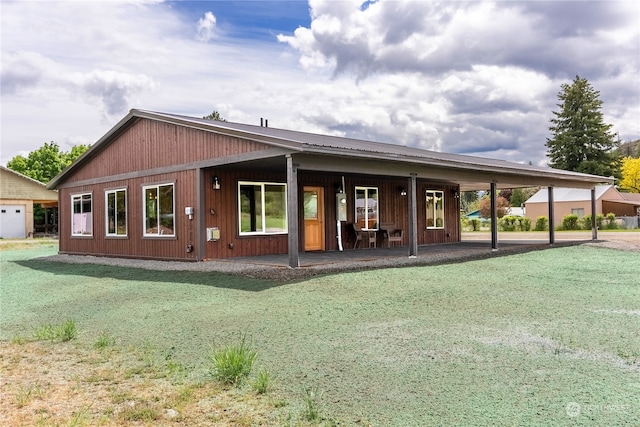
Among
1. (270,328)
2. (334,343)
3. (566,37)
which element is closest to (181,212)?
(270,328)

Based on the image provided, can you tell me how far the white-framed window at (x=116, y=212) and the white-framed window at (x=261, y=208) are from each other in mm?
3624

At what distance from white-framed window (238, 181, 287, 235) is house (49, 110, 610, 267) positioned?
0.03 meters

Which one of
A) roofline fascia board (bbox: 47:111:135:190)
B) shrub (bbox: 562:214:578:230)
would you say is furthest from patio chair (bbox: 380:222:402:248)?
shrub (bbox: 562:214:578:230)

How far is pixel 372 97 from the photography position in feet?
52.1

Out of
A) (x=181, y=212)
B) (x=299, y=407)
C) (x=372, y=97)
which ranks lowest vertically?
(x=299, y=407)

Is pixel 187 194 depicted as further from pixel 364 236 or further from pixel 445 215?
pixel 445 215

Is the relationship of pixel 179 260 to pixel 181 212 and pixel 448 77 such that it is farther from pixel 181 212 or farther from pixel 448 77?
pixel 448 77

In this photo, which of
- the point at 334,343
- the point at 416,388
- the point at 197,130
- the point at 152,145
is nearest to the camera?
the point at 416,388

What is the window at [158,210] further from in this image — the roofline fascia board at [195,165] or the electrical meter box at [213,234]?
the electrical meter box at [213,234]

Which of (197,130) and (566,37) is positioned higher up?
(566,37)

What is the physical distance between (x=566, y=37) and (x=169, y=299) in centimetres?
1109

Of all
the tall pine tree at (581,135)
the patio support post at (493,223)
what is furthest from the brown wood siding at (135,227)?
the tall pine tree at (581,135)

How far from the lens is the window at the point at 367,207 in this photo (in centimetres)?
1477

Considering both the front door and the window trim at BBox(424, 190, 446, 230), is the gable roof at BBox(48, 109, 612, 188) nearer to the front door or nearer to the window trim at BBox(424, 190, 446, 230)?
the front door
